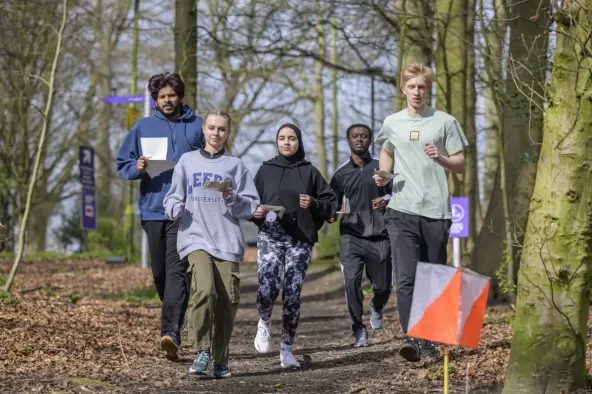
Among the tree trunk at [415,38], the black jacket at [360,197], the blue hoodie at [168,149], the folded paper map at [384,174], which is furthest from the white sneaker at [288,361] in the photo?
the tree trunk at [415,38]

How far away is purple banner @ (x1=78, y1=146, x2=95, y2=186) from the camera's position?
92.6 ft

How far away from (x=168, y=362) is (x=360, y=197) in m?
2.52

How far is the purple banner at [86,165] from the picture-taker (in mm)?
28234

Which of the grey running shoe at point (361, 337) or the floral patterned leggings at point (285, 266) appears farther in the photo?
the grey running shoe at point (361, 337)

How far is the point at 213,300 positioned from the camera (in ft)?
24.6

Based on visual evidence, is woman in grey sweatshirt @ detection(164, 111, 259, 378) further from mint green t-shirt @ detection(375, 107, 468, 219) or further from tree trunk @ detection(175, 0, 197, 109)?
tree trunk @ detection(175, 0, 197, 109)

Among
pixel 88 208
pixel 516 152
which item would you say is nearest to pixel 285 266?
pixel 516 152

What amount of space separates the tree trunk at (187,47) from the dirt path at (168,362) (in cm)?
322

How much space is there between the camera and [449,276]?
212 inches

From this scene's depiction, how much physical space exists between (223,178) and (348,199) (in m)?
2.82

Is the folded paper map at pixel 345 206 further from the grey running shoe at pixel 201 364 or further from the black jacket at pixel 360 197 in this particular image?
the grey running shoe at pixel 201 364

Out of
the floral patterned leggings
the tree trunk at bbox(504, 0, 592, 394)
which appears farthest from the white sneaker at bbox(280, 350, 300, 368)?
the tree trunk at bbox(504, 0, 592, 394)

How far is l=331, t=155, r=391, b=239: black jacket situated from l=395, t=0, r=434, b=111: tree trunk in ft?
22.1

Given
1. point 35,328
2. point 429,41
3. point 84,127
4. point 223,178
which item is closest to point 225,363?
point 223,178
